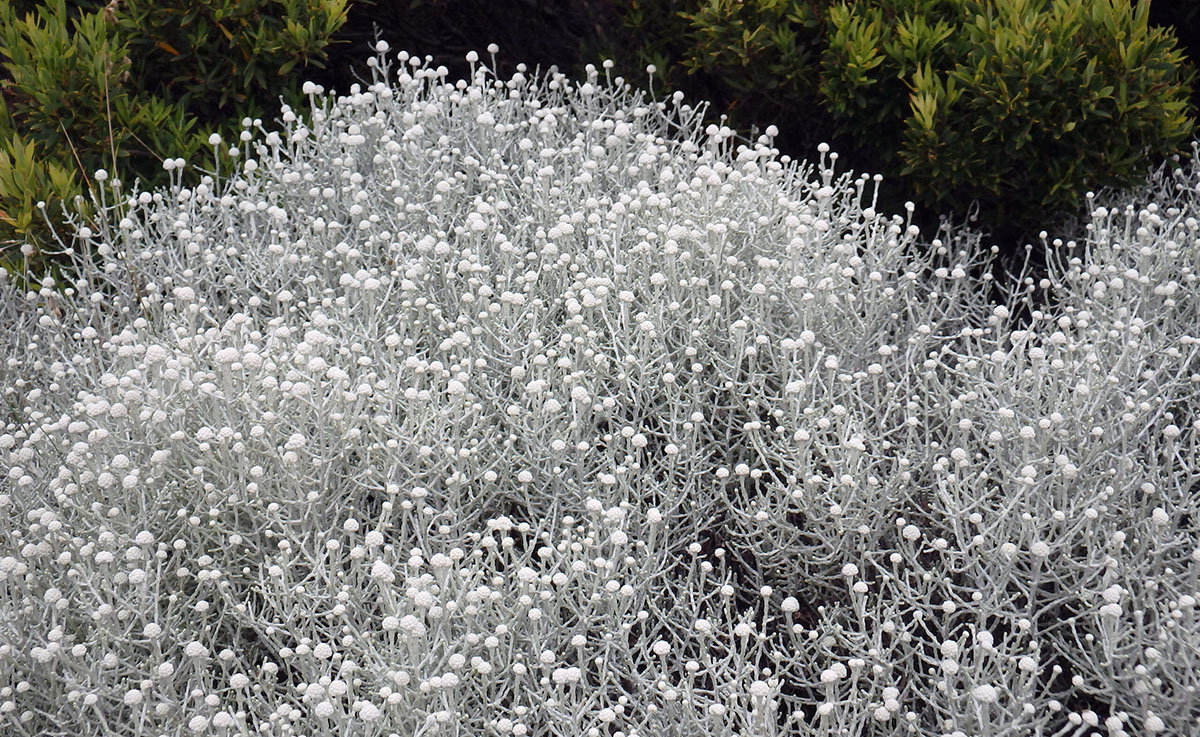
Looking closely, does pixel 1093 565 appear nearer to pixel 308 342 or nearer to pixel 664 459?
pixel 664 459

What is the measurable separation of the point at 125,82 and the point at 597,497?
3.09 m

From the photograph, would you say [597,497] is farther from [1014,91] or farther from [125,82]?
[125,82]

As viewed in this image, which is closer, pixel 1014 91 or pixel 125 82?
pixel 1014 91

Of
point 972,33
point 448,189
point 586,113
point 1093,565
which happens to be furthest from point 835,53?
point 1093,565

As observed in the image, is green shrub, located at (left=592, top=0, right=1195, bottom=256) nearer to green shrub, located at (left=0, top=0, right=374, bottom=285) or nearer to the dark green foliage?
the dark green foliage

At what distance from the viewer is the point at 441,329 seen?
321 cm

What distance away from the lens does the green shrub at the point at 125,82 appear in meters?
3.99

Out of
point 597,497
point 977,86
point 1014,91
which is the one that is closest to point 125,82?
point 597,497

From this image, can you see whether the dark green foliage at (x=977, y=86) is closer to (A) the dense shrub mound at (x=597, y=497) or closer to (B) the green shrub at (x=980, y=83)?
(B) the green shrub at (x=980, y=83)

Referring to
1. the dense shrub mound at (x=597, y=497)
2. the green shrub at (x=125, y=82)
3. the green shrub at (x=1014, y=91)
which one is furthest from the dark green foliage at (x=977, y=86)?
the green shrub at (x=125, y=82)

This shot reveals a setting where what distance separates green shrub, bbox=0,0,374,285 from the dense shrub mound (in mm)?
595

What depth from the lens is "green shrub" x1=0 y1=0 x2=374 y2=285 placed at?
399 cm

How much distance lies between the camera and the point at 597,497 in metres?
2.85

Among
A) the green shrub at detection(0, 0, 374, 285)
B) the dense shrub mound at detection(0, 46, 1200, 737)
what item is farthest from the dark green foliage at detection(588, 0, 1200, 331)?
the green shrub at detection(0, 0, 374, 285)
